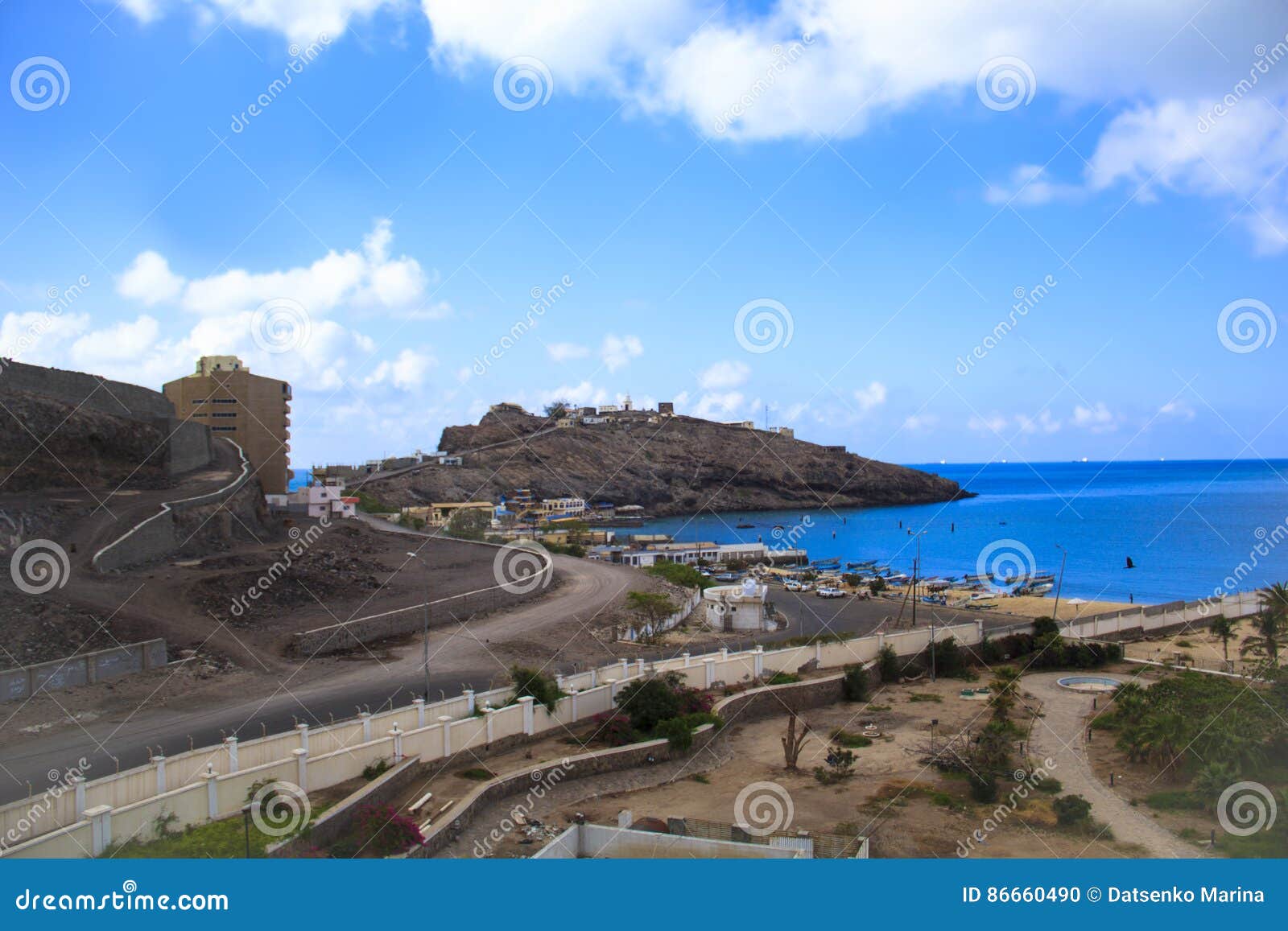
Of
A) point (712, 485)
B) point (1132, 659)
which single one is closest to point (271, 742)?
point (1132, 659)

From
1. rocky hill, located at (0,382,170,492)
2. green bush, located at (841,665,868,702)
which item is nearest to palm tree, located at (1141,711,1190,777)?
green bush, located at (841,665,868,702)

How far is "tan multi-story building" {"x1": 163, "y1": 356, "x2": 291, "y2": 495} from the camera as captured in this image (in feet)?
158

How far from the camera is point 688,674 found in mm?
17875

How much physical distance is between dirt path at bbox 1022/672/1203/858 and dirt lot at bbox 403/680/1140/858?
604mm

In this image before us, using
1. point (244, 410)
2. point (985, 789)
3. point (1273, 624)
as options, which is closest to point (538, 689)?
point (985, 789)

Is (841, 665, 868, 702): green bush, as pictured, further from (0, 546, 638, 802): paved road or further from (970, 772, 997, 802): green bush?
(970, 772, 997, 802): green bush

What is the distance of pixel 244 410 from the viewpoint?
159ft

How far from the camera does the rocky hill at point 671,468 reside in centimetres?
9488

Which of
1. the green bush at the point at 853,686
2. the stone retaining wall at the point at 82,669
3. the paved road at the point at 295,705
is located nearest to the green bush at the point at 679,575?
the paved road at the point at 295,705

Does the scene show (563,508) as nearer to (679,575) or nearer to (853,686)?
(679,575)

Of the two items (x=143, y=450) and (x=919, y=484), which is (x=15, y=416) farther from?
(x=919, y=484)

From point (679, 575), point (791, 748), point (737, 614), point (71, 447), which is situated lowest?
point (791, 748)

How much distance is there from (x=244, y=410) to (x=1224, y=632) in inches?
1750

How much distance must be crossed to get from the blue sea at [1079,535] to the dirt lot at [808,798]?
21749 millimetres
